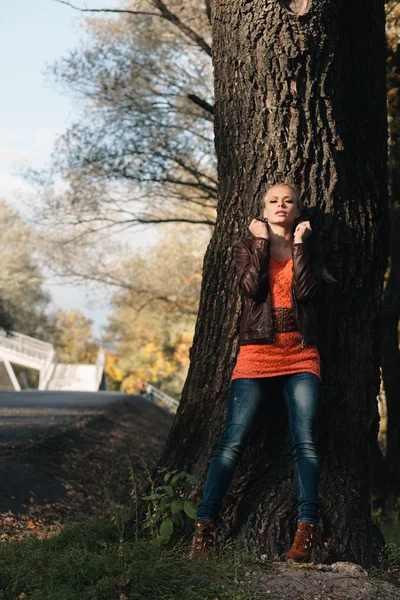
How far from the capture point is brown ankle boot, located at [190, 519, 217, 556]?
501 cm

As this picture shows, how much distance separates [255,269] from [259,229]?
276mm

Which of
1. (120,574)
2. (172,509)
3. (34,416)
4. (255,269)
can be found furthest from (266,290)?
(34,416)

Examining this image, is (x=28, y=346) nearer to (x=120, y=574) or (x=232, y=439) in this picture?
(x=232, y=439)

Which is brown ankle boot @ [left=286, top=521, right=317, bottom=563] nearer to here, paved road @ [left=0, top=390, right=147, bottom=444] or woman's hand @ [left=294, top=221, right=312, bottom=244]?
woman's hand @ [left=294, top=221, right=312, bottom=244]

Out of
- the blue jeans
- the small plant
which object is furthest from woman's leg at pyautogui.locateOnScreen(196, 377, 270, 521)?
the small plant

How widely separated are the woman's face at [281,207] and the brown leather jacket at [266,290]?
0.20m

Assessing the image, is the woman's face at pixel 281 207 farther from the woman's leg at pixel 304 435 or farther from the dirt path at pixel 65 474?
the dirt path at pixel 65 474

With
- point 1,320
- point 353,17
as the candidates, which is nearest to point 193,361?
point 353,17

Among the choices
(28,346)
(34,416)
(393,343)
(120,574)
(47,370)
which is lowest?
Answer: (34,416)

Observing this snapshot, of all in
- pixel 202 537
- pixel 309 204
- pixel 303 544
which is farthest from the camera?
pixel 309 204

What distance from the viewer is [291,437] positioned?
5258 mm

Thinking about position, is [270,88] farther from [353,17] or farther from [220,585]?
[220,585]

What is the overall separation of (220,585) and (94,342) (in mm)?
71698

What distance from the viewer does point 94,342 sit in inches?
2972
